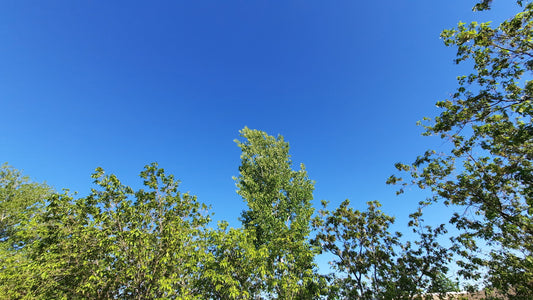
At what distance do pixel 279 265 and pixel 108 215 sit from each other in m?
6.78

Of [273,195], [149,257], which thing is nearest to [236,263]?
[149,257]

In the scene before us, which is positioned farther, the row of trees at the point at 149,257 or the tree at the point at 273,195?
the tree at the point at 273,195

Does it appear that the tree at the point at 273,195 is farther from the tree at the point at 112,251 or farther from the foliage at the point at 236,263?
the tree at the point at 112,251

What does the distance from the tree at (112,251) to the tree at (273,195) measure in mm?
3854

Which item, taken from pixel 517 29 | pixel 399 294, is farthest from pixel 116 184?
pixel 399 294

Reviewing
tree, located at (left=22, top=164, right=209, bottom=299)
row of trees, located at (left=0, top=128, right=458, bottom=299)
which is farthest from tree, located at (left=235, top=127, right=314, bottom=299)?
tree, located at (left=22, top=164, right=209, bottom=299)

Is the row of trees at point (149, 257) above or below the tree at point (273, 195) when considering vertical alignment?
below

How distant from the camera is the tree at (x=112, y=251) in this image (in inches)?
258

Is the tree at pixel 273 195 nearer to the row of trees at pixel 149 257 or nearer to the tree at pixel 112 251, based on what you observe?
the row of trees at pixel 149 257

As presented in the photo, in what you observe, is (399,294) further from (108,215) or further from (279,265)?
(108,215)

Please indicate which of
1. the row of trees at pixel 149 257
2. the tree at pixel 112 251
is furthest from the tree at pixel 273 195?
the tree at pixel 112 251

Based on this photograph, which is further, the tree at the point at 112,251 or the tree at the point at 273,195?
the tree at the point at 273,195

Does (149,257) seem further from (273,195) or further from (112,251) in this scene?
(273,195)

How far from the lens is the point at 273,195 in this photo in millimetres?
15023
